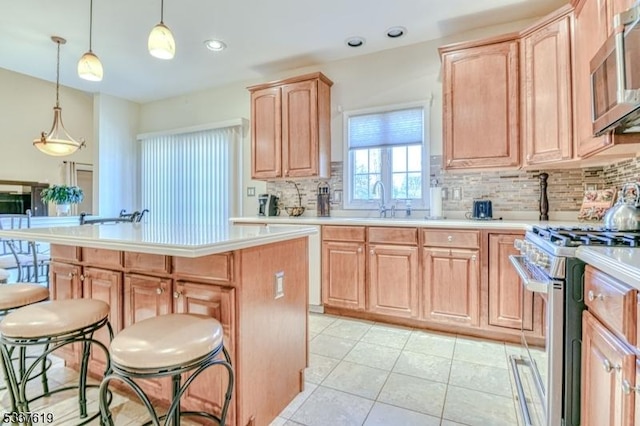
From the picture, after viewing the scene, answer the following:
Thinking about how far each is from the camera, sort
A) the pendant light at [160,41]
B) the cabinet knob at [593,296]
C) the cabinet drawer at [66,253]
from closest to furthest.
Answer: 1. the cabinet knob at [593,296]
2. the cabinet drawer at [66,253]
3. the pendant light at [160,41]

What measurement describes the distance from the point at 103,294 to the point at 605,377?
222cm

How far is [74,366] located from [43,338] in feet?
3.24

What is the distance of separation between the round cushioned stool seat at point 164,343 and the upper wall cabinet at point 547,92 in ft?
8.64

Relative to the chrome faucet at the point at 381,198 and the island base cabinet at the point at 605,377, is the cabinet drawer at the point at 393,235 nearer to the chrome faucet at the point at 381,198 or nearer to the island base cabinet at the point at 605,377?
the chrome faucet at the point at 381,198

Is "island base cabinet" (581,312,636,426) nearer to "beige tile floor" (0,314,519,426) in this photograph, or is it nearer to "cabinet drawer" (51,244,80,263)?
"beige tile floor" (0,314,519,426)

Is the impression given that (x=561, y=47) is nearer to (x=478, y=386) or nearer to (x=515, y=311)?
(x=515, y=311)

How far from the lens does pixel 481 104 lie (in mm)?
2805

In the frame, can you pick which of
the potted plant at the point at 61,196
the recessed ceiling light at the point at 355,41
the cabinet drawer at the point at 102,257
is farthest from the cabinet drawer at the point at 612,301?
the potted plant at the point at 61,196

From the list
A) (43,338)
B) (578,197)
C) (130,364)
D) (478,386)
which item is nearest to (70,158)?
(43,338)

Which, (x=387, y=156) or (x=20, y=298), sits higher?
(x=387, y=156)

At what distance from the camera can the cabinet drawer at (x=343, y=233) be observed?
2.97m

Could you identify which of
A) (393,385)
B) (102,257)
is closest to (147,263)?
(102,257)

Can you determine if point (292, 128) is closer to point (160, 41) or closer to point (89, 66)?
point (160, 41)

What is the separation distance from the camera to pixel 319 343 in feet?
8.43
